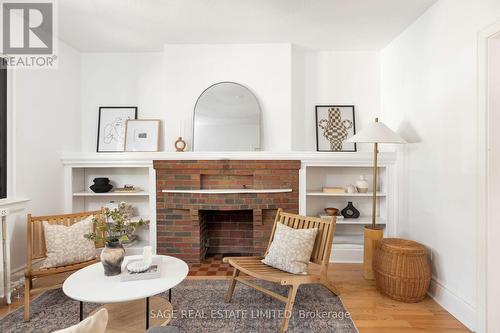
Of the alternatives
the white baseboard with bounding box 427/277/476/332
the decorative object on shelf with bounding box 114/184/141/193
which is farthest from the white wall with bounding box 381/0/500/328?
the decorative object on shelf with bounding box 114/184/141/193

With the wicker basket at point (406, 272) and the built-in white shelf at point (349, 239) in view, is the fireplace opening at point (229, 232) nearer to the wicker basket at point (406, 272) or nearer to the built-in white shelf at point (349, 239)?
the built-in white shelf at point (349, 239)

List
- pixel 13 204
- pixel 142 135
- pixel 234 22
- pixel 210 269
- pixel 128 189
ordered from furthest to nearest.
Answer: pixel 142 135 → pixel 128 189 → pixel 210 269 → pixel 234 22 → pixel 13 204

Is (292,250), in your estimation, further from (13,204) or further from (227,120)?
(13,204)

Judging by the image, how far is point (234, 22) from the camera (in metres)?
3.22

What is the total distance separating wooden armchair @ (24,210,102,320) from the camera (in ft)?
7.88

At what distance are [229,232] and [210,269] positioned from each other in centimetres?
65

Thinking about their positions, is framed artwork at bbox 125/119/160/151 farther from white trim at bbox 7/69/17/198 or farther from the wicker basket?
the wicker basket

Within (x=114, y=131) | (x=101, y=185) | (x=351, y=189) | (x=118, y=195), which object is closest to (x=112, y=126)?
(x=114, y=131)

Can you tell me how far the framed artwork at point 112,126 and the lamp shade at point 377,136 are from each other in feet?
9.85

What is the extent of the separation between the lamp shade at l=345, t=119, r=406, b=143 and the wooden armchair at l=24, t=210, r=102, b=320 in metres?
2.91

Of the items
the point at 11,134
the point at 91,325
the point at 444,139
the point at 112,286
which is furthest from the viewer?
the point at 11,134

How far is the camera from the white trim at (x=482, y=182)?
2146 mm

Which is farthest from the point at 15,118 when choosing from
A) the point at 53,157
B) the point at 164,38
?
the point at 164,38

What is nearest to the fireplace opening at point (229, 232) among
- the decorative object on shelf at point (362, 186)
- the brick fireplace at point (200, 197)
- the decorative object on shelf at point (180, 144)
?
the brick fireplace at point (200, 197)
